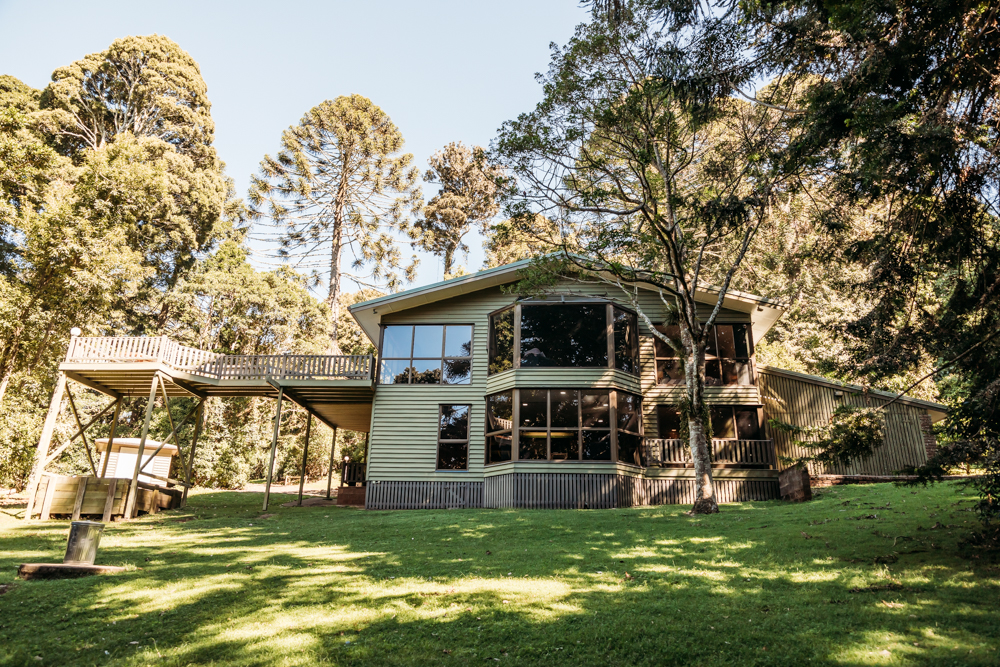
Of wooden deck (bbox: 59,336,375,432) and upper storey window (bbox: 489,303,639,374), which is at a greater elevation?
upper storey window (bbox: 489,303,639,374)

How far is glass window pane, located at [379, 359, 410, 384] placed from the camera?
18016 mm

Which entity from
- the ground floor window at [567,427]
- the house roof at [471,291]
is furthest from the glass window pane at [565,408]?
the house roof at [471,291]

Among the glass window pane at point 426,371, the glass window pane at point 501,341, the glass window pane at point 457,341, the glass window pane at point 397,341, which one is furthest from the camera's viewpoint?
the glass window pane at point 397,341

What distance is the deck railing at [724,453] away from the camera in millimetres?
16672

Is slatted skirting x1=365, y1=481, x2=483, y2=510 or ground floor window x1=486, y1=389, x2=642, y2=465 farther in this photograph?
slatted skirting x1=365, y1=481, x2=483, y2=510

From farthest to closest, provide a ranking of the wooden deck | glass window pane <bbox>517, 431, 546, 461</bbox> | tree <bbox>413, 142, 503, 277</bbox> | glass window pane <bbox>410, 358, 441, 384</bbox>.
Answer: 1. tree <bbox>413, 142, 503, 277</bbox>
2. glass window pane <bbox>410, 358, 441, 384</bbox>
3. the wooden deck
4. glass window pane <bbox>517, 431, 546, 461</bbox>

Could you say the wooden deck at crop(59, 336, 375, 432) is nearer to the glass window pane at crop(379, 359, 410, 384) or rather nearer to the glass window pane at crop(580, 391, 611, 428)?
the glass window pane at crop(379, 359, 410, 384)

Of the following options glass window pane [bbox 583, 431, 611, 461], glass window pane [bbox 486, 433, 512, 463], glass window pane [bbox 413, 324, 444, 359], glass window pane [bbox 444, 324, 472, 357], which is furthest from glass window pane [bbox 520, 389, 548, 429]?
glass window pane [bbox 413, 324, 444, 359]

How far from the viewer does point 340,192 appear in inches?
1316

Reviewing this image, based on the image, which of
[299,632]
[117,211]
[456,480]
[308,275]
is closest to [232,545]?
[299,632]

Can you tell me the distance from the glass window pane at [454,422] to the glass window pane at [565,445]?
9.28 ft

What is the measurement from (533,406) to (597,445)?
6.75ft

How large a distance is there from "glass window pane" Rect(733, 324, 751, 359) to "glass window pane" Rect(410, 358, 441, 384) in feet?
30.2

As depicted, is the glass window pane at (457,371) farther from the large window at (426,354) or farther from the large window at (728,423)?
the large window at (728,423)
